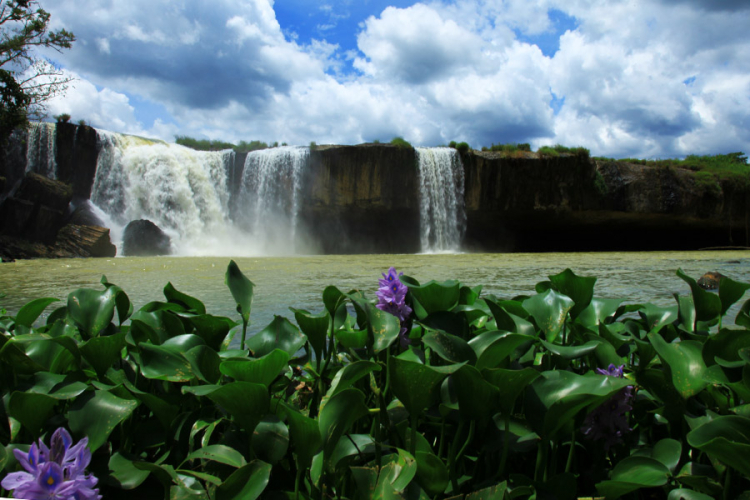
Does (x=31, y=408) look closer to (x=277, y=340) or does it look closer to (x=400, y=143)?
(x=277, y=340)

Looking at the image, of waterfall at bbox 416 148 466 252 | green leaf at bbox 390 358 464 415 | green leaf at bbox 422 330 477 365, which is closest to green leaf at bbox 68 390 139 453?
green leaf at bbox 390 358 464 415

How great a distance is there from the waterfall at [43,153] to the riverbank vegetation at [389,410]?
21384 mm

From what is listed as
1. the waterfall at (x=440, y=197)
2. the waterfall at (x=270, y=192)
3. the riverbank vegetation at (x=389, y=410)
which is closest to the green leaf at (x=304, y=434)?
the riverbank vegetation at (x=389, y=410)

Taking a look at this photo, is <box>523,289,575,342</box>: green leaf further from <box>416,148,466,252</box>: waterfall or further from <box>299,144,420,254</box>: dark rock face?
<box>416,148,466,252</box>: waterfall

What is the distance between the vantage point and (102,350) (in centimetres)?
99

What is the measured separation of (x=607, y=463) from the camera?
1.13 metres

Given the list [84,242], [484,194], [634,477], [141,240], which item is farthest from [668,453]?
[484,194]

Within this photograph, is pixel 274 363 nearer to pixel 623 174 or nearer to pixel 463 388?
pixel 463 388

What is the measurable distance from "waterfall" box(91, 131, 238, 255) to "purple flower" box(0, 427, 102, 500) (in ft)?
59.4

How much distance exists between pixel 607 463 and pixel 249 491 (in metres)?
0.87

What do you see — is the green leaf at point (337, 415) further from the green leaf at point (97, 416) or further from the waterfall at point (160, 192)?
the waterfall at point (160, 192)

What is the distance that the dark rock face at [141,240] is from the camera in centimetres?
1600

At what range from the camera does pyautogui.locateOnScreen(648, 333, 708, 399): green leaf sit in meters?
0.91

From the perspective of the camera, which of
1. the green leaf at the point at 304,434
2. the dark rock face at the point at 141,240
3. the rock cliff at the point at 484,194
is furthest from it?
the rock cliff at the point at 484,194
